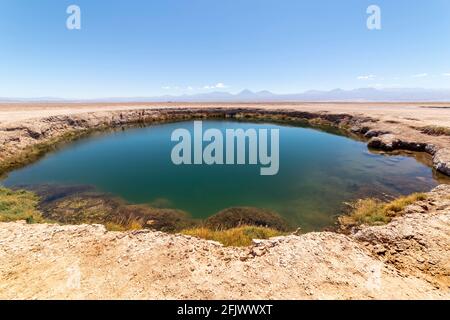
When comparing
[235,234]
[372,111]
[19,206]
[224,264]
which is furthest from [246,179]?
[372,111]

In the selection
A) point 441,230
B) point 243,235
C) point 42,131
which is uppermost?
point 42,131

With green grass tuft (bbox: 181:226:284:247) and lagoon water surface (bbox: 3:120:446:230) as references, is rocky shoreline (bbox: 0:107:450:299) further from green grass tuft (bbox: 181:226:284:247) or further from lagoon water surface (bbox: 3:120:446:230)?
lagoon water surface (bbox: 3:120:446:230)

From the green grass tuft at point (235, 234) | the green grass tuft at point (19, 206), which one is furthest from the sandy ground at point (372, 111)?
the green grass tuft at point (235, 234)

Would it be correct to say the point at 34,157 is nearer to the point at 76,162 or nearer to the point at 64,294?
the point at 76,162

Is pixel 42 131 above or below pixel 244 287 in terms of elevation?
above
